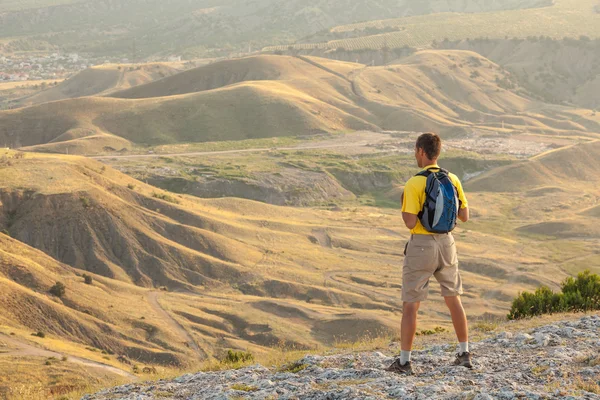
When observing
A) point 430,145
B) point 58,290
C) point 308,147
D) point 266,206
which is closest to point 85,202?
point 58,290

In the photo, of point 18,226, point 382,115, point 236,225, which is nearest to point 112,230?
point 18,226

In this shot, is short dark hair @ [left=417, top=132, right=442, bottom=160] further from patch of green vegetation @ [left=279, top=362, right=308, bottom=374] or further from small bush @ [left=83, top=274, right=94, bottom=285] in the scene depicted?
small bush @ [left=83, top=274, right=94, bottom=285]

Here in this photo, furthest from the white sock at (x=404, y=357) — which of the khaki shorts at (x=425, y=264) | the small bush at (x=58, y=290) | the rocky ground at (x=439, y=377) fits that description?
the small bush at (x=58, y=290)

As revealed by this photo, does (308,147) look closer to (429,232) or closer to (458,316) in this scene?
(458,316)

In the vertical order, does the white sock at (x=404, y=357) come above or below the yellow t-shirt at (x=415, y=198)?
below

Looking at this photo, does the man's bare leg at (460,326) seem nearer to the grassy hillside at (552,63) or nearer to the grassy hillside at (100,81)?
the grassy hillside at (552,63)

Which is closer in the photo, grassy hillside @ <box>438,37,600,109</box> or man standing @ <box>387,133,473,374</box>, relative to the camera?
man standing @ <box>387,133,473,374</box>

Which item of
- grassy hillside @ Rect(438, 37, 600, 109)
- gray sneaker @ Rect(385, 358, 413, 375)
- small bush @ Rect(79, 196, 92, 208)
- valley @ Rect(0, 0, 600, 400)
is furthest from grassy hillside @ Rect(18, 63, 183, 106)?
gray sneaker @ Rect(385, 358, 413, 375)

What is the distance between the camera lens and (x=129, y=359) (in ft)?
124

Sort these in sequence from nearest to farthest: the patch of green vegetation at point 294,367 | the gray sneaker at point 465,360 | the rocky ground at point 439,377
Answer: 1. the rocky ground at point 439,377
2. the gray sneaker at point 465,360
3. the patch of green vegetation at point 294,367

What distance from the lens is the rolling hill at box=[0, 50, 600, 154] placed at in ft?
368

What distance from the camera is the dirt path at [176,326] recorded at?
135 ft

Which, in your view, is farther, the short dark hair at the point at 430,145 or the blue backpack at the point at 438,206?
the short dark hair at the point at 430,145

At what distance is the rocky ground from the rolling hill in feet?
288
